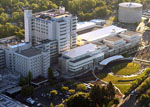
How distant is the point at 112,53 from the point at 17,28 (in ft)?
86.6

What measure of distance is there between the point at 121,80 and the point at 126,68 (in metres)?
6.32

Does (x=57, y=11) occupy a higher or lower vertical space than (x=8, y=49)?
higher

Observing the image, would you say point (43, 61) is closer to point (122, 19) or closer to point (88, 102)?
point (88, 102)

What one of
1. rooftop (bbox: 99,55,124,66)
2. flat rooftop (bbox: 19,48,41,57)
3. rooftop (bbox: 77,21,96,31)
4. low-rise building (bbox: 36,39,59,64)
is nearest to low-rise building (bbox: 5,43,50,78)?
flat rooftop (bbox: 19,48,41,57)

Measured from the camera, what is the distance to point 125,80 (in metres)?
63.8

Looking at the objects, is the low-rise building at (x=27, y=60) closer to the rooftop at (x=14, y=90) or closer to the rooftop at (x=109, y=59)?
the rooftop at (x=14, y=90)

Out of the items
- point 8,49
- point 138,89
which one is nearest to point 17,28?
point 8,49

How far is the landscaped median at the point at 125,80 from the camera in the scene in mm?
60050

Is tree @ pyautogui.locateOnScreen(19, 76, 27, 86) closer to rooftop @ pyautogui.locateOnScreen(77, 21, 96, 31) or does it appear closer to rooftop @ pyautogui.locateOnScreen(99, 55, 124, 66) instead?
rooftop @ pyautogui.locateOnScreen(99, 55, 124, 66)

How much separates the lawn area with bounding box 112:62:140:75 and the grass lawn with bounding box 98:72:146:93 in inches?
88.5

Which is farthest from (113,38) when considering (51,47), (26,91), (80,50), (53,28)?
(26,91)

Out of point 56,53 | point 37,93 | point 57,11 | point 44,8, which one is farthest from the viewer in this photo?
point 44,8

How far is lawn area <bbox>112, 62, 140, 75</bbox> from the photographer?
6719 centimetres

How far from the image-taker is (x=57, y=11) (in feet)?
243
